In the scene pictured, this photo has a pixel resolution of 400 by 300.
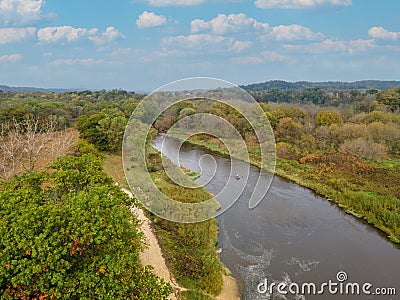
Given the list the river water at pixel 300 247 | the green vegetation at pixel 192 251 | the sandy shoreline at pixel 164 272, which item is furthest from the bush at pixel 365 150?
the sandy shoreline at pixel 164 272

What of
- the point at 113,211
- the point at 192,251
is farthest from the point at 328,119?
the point at 113,211

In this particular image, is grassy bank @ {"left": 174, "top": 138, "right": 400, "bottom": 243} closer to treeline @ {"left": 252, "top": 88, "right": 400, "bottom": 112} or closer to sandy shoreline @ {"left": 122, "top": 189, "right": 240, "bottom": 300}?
sandy shoreline @ {"left": 122, "top": 189, "right": 240, "bottom": 300}

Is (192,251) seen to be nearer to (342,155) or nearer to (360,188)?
(360,188)

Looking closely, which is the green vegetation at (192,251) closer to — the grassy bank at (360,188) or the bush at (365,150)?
the grassy bank at (360,188)

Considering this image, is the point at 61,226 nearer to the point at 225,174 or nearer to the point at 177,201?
the point at 177,201

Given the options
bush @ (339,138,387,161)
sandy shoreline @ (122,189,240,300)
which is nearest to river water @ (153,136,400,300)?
sandy shoreline @ (122,189,240,300)

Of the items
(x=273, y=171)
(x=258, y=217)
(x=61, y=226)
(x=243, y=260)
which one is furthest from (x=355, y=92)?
(x=61, y=226)
